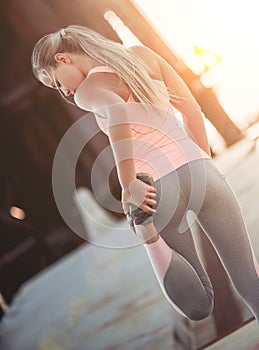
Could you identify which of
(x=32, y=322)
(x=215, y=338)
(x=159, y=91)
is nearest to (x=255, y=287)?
(x=215, y=338)

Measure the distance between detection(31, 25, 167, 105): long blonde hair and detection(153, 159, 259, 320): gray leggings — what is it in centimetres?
22

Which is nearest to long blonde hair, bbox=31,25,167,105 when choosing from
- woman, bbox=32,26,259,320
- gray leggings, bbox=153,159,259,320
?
woman, bbox=32,26,259,320

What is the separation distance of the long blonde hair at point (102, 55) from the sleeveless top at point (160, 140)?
0.02 metres

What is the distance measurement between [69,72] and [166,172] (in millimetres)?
368

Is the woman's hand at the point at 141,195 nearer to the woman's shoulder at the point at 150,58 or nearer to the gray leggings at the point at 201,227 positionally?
the gray leggings at the point at 201,227

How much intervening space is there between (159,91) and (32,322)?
899mm

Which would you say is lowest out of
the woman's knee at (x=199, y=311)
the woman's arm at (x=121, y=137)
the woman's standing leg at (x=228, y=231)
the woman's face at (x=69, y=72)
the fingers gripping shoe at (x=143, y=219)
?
the woman's knee at (x=199, y=311)

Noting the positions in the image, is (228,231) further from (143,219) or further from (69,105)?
(69,105)

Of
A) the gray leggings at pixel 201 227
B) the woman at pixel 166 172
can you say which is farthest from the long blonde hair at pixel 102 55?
the gray leggings at pixel 201 227

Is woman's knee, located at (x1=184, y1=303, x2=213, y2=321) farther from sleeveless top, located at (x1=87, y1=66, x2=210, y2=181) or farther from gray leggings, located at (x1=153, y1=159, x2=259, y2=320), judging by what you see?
sleeveless top, located at (x1=87, y1=66, x2=210, y2=181)

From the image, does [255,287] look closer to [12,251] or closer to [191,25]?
[191,25]

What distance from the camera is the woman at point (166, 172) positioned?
145 cm

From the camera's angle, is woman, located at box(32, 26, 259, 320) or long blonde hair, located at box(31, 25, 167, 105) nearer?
woman, located at box(32, 26, 259, 320)

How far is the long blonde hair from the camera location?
1554mm
